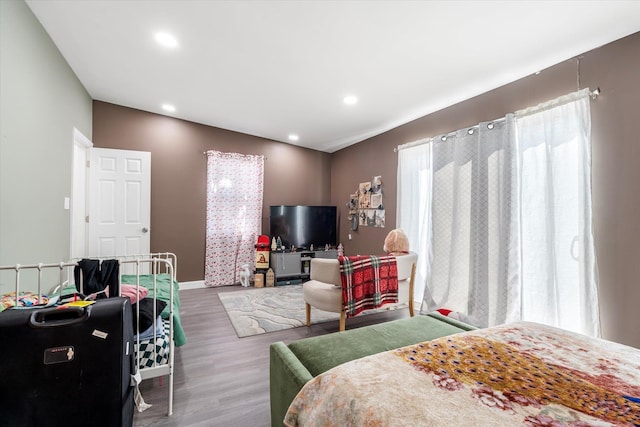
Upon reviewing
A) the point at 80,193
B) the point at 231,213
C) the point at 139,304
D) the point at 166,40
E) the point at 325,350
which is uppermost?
the point at 166,40

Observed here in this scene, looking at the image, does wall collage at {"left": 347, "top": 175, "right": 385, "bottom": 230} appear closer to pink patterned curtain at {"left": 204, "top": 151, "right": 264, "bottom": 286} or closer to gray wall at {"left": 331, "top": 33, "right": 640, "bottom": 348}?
pink patterned curtain at {"left": 204, "top": 151, "right": 264, "bottom": 286}

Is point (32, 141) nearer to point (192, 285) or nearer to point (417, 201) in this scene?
point (192, 285)

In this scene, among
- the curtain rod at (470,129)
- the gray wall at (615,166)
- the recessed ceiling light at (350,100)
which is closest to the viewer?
the gray wall at (615,166)

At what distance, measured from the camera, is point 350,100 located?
11.0 feet

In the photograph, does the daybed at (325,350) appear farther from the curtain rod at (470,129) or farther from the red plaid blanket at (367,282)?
the curtain rod at (470,129)

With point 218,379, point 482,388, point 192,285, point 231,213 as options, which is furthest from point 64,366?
point 231,213

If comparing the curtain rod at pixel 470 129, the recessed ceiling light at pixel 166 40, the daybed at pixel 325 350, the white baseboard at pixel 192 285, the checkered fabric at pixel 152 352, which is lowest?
the white baseboard at pixel 192 285

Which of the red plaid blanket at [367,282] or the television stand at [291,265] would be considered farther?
the television stand at [291,265]

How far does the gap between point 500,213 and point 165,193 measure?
4.64 meters

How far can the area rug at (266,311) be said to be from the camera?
301 cm

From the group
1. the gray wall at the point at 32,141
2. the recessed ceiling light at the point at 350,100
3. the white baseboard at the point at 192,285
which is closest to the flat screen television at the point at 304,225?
the white baseboard at the point at 192,285

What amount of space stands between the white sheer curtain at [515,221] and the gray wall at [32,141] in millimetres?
3879

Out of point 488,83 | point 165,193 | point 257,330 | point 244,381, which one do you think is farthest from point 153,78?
point 488,83

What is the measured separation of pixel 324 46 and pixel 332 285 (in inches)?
88.3
